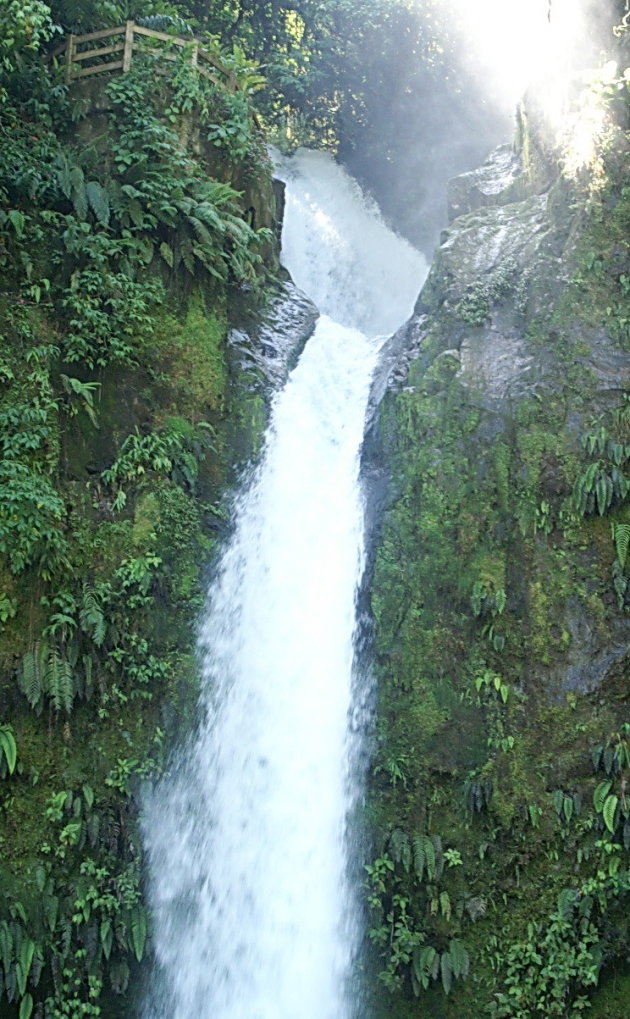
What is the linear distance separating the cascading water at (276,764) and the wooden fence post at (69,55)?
229 inches

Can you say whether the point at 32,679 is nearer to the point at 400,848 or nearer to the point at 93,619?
the point at 93,619

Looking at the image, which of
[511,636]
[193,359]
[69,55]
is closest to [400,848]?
[511,636]

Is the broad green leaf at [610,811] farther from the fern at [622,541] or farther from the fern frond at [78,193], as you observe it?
the fern frond at [78,193]

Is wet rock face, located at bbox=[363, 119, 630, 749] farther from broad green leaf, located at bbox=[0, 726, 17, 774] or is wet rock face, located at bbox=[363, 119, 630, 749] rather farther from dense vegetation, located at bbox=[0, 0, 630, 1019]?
broad green leaf, located at bbox=[0, 726, 17, 774]

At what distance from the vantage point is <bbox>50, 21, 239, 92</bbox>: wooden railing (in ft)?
42.1

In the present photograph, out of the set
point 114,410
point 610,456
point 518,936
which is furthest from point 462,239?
point 518,936

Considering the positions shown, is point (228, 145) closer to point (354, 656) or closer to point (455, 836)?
point (354, 656)

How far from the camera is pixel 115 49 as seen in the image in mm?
12891

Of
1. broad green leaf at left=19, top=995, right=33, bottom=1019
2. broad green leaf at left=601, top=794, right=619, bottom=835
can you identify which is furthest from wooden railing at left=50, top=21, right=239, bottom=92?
broad green leaf at left=19, top=995, right=33, bottom=1019

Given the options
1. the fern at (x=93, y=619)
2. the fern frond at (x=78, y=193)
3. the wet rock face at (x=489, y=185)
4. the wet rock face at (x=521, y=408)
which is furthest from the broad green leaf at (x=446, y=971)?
the wet rock face at (x=489, y=185)

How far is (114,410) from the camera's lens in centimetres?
1065

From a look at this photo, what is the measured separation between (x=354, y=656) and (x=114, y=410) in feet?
14.4

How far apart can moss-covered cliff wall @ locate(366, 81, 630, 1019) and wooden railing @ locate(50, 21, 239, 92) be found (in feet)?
19.3

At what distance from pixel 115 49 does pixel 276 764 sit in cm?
1106
